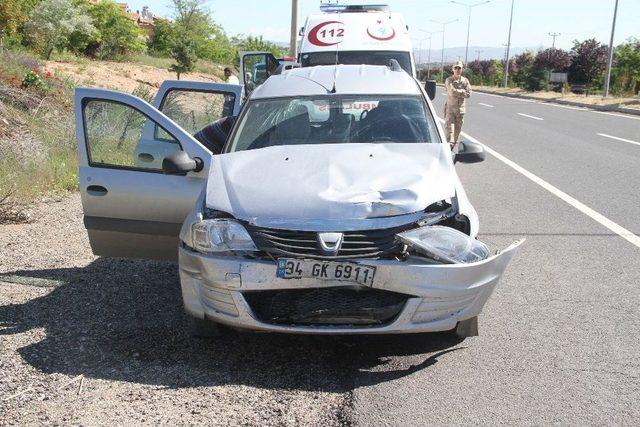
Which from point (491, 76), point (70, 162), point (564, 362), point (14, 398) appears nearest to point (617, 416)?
point (564, 362)

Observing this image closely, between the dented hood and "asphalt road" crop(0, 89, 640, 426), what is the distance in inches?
35.1

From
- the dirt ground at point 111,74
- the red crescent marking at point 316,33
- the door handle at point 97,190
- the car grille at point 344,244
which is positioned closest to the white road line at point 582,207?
the car grille at point 344,244

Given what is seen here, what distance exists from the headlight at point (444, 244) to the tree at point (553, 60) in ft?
177

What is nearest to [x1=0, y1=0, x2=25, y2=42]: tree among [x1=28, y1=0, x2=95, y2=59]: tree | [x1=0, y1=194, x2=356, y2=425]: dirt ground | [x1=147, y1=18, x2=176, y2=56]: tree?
[x1=28, y1=0, x2=95, y2=59]: tree

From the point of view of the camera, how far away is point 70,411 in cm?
385

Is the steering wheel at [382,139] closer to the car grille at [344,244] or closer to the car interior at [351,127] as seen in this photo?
the car interior at [351,127]

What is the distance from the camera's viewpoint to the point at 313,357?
15.1ft

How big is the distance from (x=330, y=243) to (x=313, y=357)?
798mm

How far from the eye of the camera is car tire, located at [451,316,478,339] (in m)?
4.54

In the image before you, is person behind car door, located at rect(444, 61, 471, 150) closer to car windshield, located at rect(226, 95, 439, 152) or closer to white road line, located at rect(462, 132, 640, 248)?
white road line, located at rect(462, 132, 640, 248)

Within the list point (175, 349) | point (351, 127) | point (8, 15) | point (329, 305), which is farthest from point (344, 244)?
point (8, 15)

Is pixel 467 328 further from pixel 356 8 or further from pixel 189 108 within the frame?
pixel 356 8

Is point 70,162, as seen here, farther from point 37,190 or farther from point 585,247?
point 585,247

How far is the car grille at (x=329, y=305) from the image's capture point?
13.9ft
